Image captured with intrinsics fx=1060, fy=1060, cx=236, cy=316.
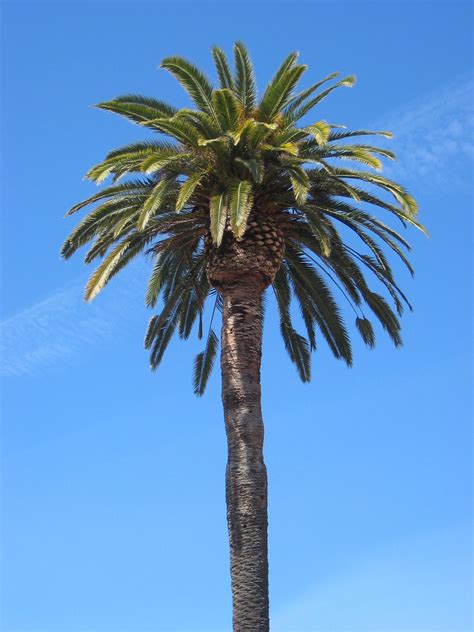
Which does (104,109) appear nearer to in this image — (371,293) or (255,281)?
(255,281)

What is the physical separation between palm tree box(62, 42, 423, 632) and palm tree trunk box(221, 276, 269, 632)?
25 mm

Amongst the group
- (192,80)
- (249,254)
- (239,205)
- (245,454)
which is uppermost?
(192,80)

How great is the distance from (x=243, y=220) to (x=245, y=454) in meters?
4.48

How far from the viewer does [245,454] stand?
2038 cm

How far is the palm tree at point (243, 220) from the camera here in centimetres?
2022

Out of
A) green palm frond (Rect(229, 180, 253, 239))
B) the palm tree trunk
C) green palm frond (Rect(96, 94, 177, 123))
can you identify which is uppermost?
green palm frond (Rect(96, 94, 177, 123))

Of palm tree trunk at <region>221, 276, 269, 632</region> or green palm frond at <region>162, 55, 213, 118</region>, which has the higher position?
green palm frond at <region>162, 55, 213, 118</region>

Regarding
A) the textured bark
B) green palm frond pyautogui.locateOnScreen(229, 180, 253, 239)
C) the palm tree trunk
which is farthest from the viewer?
the textured bark

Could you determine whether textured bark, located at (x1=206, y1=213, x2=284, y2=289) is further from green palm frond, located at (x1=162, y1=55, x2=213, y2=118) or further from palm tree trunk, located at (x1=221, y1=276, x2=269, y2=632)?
green palm frond, located at (x1=162, y1=55, x2=213, y2=118)

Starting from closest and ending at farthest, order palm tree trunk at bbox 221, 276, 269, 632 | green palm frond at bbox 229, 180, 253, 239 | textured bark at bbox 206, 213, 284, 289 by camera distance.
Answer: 1. palm tree trunk at bbox 221, 276, 269, 632
2. green palm frond at bbox 229, 180, 253, 239
3. textured bark at bbox 206, 213, 284, 289

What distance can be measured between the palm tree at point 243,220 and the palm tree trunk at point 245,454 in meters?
0.02

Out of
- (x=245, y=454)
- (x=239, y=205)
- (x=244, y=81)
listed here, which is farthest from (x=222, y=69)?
(x=245, y=454)

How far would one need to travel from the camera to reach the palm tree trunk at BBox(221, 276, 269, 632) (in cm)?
1936

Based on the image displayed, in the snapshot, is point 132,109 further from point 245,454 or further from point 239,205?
point 245,454
